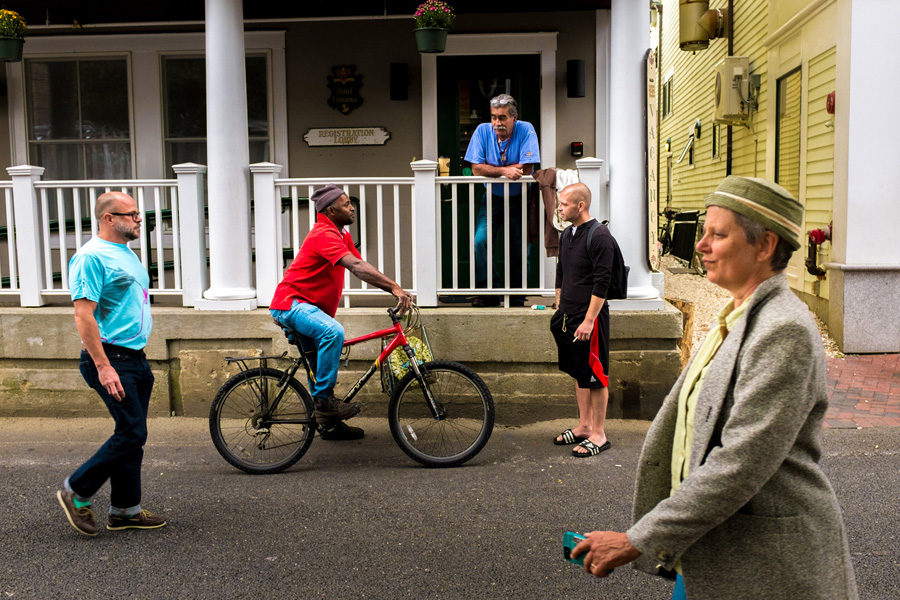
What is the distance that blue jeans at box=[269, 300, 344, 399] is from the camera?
5.69 metres

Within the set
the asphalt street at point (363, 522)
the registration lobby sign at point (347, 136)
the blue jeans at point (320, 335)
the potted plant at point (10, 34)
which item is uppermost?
the potted plant at point (10, 34)

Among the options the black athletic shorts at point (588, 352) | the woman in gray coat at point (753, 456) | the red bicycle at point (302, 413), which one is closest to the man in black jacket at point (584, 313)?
the black athletic shorts at point (588, 352)

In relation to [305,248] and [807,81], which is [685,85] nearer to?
[807,81]

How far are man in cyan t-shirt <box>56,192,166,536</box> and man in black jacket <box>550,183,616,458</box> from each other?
9.23ft

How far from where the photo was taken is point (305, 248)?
5.79 metres

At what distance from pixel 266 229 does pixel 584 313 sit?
2.91 metres

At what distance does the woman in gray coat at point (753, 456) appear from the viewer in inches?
73.9

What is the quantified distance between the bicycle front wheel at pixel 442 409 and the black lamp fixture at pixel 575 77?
4095 millimetres

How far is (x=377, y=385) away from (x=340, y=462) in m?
1.24

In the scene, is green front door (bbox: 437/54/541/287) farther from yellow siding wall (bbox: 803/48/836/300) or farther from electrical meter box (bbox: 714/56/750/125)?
electrical meter box (bbox: 714/56/750/125)

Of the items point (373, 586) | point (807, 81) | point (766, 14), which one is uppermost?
point (766, 14)

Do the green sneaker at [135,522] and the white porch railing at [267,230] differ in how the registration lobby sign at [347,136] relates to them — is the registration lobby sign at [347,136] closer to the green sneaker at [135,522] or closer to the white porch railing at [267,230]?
the white porch railing at [267,230]

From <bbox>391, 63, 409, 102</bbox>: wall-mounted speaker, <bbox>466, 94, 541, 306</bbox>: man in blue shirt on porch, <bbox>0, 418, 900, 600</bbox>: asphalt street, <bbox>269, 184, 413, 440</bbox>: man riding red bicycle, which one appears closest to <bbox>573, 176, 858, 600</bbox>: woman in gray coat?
<bbox>0, 418, 900, 600</bbox>: asphalt street

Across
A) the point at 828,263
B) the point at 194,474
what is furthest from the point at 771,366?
the point at 828,263
